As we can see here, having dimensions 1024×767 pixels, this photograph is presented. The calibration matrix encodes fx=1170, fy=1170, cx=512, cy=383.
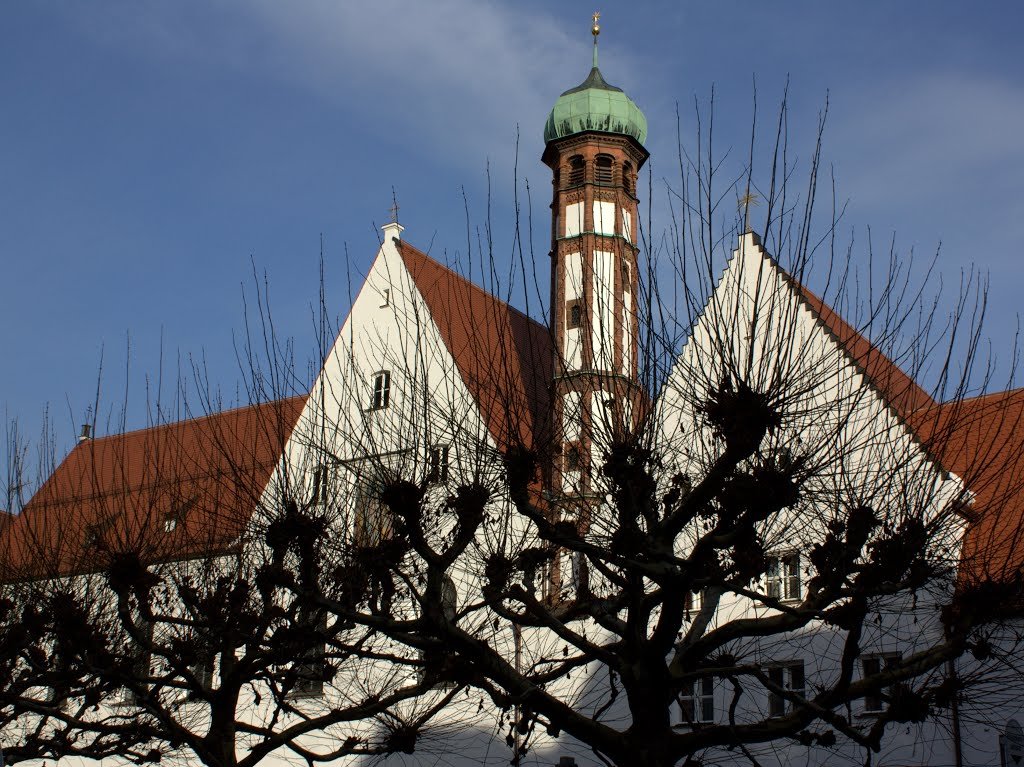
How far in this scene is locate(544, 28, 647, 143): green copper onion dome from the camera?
28.1 meters

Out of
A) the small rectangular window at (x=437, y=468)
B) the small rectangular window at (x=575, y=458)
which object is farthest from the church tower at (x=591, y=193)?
the small rectangular window at (x=437, y=468)

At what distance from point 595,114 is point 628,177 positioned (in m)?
1.70

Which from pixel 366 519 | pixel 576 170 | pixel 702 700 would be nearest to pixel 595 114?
pixel 576 170

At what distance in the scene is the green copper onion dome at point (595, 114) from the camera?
1107 inches

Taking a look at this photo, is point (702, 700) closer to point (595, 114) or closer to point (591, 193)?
point (591, 193)

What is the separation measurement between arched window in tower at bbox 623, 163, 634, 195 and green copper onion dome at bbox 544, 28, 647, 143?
761 mm

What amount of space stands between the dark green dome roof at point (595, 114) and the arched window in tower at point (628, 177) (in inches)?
Answer: 29.9

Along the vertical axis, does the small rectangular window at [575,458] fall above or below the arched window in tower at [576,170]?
below

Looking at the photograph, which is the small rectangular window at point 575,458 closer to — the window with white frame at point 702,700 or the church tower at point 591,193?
the window with white frame at point 702,700

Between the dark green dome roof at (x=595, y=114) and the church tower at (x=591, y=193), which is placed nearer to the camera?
the church tower at (x=591, y=193)

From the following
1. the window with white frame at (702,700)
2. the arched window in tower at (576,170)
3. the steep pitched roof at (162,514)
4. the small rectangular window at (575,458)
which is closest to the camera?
the small rectangular window at (575,458)

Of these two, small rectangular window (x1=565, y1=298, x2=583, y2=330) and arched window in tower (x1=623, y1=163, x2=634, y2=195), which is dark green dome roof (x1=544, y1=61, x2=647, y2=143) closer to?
arched window in tower (x1=623, y1=163, x2=634, y2=195)

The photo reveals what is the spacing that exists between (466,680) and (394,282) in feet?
53.9

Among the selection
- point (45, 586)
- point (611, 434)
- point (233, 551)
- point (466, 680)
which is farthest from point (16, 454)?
point (611, 434)
